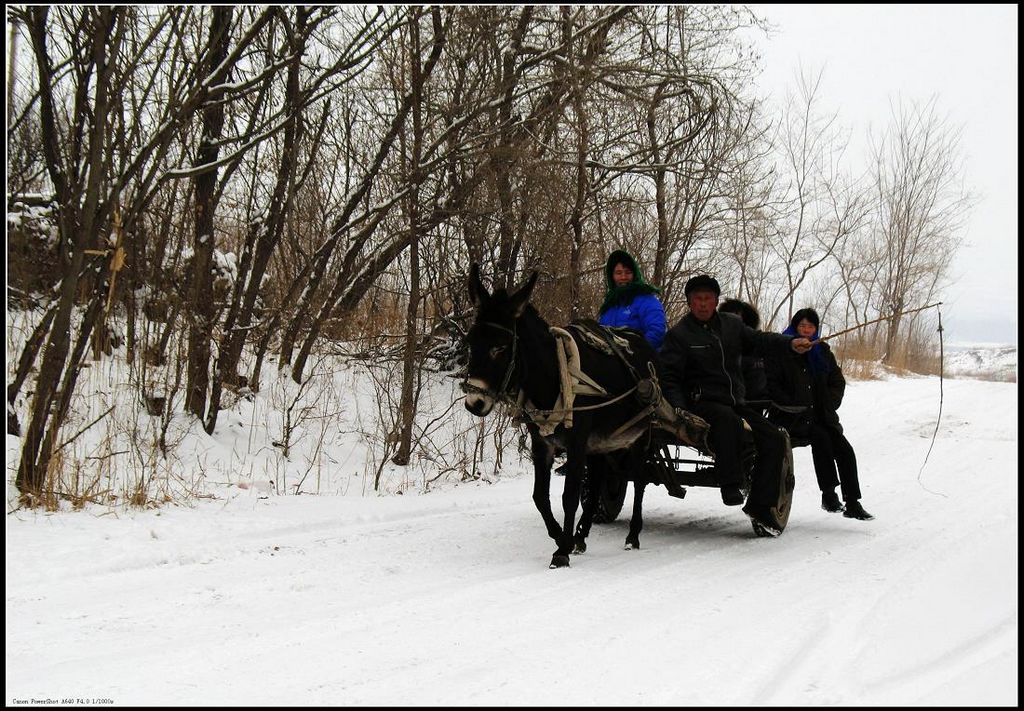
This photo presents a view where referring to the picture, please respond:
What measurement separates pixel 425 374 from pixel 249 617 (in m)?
8.89

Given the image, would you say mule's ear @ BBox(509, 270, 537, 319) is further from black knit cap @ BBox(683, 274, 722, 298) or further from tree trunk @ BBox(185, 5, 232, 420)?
tree trunk @ BBox(185, 5, 232, 420)

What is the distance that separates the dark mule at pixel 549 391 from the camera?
18.9 feet

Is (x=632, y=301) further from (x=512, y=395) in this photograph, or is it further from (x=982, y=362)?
(x=982, y=362)

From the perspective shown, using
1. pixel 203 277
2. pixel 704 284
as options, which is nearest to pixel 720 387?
pixel 704 284

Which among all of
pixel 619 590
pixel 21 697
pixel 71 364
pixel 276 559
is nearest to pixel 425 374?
pixel 71 364

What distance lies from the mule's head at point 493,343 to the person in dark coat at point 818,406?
10.4 ft

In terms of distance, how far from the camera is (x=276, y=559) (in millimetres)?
6000

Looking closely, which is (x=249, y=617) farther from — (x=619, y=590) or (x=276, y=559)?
(x=619, y=590)

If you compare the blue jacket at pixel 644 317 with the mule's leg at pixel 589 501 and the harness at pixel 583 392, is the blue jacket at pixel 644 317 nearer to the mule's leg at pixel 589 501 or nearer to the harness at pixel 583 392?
the harness at pixel 583 392

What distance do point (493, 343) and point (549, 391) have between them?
677 mm

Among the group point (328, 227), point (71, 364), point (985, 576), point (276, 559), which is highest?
point (328, 227)

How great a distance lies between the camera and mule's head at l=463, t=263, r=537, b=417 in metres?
5.66

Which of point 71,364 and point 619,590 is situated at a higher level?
point 71,364

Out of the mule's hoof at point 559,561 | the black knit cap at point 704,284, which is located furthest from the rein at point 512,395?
the black knit cap at point 704,284
